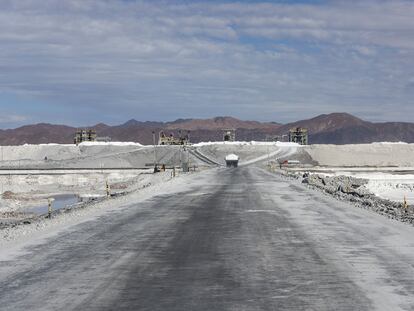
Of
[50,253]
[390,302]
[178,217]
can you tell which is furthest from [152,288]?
[178,217]

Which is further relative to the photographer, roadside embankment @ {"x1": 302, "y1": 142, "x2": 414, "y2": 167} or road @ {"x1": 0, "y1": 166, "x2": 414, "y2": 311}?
roadside embankment @ {"x1": 302, "y1": 142, "x2": 414, "y2": 167}

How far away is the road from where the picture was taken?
393 inches

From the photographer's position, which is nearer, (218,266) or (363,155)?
(218,266)

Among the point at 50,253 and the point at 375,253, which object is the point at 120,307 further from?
the point at 375,253

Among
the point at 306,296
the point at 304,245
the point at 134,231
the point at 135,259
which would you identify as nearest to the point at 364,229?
the point at 304,245

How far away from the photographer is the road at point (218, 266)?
9984mm

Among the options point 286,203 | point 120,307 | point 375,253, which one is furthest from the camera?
point 286,203

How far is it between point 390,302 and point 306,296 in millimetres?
1270

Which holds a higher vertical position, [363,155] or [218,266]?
[218,266]

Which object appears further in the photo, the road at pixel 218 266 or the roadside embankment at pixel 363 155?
the roadside embankment at pixel 363 155

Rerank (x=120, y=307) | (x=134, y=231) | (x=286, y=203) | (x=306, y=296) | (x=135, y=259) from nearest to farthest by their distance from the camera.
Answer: (x=120, y=307), (x=306, y=296), (x=135, y=259), (x=134, y=231), (x=286, y=203)

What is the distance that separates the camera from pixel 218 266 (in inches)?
519

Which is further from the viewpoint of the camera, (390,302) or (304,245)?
(304,245)

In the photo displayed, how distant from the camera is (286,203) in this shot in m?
31.5
